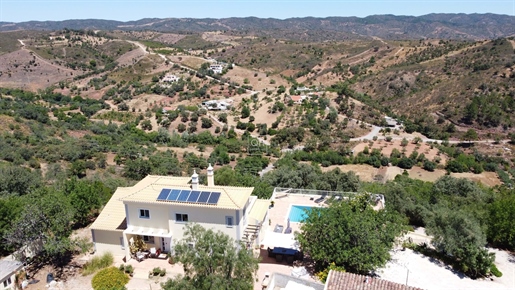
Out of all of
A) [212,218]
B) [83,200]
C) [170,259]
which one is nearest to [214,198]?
[212,218]

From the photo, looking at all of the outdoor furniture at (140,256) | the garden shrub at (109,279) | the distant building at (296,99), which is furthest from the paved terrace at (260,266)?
the distant building at (296,99)

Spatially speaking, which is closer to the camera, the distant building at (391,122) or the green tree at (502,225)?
the green tree at (502,225)

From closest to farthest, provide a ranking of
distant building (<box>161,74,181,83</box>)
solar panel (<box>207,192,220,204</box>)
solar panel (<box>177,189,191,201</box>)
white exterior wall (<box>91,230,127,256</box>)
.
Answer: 1. solar panel (<box>207,192,220,204</box>)
2. solar panel (<box>177,189,191,201</box>)
3. white exterior wall (<box>91,230,127,256</box>)
4. distant building (<box>161,74,181,83</box>)

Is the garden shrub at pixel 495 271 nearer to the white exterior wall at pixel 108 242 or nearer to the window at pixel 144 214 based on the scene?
the window at pixel 144 214

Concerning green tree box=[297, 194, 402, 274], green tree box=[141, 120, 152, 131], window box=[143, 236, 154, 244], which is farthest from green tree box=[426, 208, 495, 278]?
green tree box=[141, 120, 152, 131]

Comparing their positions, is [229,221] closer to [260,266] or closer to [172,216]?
[260,266]

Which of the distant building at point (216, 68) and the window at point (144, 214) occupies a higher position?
the window at point (144, 214)

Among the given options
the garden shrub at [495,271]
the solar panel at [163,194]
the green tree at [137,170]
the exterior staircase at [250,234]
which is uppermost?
the solar panel at [163,194]

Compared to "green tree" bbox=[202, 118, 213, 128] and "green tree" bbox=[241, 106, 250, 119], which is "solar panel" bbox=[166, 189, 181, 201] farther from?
"green tree" bbox=[241, 106, 250, 119]
